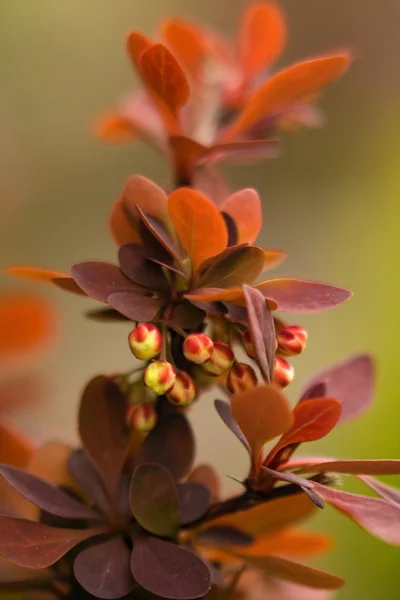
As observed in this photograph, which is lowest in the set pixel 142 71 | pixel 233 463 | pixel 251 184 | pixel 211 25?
pixel 233 463

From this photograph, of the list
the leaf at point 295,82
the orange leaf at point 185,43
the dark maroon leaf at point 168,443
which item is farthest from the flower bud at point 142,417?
the orange leaf at point 185,43

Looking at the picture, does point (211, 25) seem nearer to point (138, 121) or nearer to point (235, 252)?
point (138, 121)

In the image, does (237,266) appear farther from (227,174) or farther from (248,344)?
(227,174)

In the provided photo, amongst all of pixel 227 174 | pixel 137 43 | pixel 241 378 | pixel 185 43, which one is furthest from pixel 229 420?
pixel 227 174

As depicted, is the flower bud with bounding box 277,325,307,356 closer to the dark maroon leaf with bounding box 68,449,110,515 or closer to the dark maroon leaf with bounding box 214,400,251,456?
the dark maroon leaf with bounding box 214,400,251,456

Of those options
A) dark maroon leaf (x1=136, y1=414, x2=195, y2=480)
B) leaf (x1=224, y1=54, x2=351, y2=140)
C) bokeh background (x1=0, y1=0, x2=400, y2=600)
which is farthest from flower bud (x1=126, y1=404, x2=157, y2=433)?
bokeh background (x1=0, y1=0, x2=400, y2=600)

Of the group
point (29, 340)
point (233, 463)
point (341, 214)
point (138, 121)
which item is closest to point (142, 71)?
point (138, 121)

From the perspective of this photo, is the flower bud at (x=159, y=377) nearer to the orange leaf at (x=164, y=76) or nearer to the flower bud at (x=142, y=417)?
the flower bud at (x=142, y=417)
